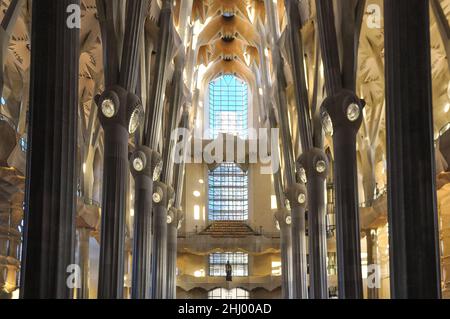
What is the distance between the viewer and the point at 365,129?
121ft

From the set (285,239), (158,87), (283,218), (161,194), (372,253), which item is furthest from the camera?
(285,239)

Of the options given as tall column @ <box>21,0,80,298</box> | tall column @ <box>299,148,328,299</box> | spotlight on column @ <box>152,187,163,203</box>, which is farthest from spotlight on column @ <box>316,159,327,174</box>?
tall column @ <box>21,0,80,298</box>

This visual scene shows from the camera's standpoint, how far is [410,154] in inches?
531

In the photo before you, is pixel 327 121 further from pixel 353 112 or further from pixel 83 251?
pixel 83 251

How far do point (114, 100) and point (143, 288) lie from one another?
9425 mm

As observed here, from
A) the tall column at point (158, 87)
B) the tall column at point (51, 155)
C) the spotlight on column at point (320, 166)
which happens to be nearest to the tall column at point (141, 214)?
the tall column at point (158, 87)

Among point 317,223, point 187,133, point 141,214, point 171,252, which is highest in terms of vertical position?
point 187,133

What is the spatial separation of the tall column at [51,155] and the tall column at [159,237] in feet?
64.0

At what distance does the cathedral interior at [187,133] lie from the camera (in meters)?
13.4

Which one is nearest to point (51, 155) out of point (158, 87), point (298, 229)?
point (158, 87)

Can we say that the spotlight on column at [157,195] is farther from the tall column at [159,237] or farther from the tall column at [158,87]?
the tall column at [158,87]

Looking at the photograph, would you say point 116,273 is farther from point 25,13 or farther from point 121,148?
point 25,13

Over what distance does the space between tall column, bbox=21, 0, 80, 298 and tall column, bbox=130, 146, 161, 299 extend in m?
13.1

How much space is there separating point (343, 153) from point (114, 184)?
7159mm
